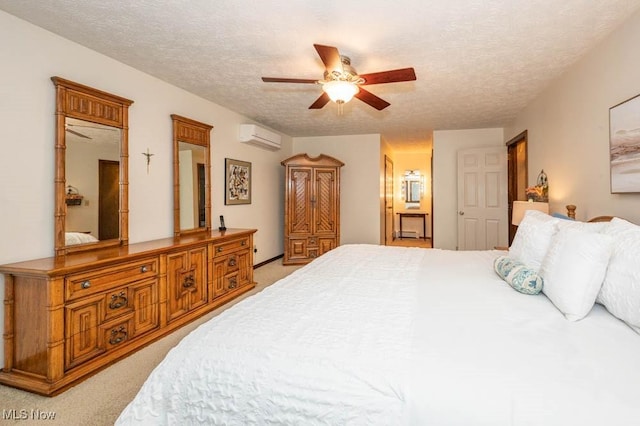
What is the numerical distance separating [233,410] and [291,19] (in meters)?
2.33

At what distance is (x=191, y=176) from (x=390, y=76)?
2.60 metres

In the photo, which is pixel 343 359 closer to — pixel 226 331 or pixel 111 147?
pixel 226 331

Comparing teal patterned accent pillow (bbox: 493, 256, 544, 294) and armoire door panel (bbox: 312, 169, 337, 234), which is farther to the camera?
armoire door panel (bbox: 312, 169, 337, 234)

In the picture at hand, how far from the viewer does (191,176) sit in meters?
3.86

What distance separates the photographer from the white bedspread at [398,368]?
881 millimetres

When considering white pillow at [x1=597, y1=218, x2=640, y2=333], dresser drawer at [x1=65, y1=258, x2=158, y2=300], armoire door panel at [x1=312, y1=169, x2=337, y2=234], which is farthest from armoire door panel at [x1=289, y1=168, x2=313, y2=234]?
white pillow at [x1=597, y1=218, x2=640, y2=333]

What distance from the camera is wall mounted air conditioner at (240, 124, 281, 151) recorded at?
15.9 ft

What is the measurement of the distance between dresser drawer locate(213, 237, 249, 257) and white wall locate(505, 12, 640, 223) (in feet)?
11.8

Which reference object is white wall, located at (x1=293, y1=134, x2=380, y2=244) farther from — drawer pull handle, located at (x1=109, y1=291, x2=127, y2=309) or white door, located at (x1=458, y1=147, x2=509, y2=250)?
drawer pull handle, located at (x1=109, y1=291, x2=127, y2=309)

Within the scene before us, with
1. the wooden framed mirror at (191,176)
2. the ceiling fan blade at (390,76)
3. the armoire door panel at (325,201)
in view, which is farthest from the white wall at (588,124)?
the wooden framed mirror at (191,176)

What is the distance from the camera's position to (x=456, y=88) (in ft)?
11.9

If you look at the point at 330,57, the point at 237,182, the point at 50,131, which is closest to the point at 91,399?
the point at 50,131

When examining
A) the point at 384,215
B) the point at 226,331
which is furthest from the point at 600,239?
the point at 384,215

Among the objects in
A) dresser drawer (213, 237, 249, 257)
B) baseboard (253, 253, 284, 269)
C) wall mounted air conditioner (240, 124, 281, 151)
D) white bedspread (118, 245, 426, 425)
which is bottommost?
baseboard (253, 253, 284, 269)
